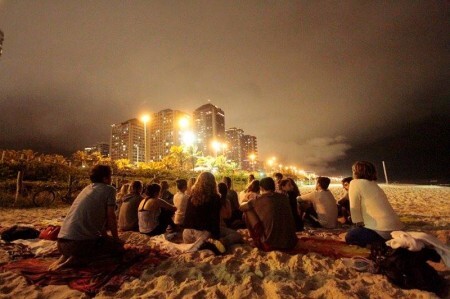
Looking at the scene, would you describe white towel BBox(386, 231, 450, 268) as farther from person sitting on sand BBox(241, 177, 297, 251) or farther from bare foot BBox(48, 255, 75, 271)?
bare foot BBox(48, 255, 75, 271)

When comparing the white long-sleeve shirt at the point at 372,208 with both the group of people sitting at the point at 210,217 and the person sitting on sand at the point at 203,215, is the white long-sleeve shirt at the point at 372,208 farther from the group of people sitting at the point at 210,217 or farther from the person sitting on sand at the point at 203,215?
the person sitting on sand at the point at 203,215

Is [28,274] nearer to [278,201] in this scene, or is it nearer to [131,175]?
[278,201]

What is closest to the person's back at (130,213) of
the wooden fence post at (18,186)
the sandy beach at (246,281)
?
the sandy beach at (246,281)

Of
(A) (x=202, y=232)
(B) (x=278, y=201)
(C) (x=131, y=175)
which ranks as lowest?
(A) (x=202, y=232)

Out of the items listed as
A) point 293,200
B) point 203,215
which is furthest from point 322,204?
point 203,215

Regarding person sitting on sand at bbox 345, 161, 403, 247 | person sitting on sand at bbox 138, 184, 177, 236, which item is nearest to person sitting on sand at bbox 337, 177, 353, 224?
person sitting on sand at bbox 345, 161, 403, 247

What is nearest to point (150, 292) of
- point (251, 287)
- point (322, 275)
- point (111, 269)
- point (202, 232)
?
point (111, 269)

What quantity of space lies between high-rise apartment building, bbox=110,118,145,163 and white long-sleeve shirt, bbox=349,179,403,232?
108 meters

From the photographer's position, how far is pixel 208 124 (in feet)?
409

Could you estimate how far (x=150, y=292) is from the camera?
297 centimetres

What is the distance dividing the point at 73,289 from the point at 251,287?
7.18 feet

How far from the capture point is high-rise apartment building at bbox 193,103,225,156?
12012 cm

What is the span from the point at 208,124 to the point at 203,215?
12126 cm

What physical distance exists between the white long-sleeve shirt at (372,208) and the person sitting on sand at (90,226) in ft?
12.4
